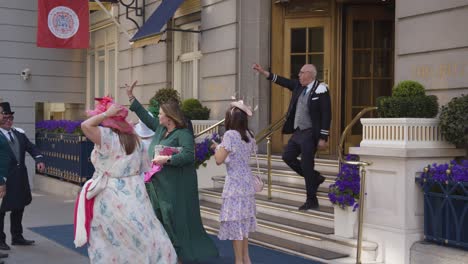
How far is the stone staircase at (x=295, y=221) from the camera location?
315 inches

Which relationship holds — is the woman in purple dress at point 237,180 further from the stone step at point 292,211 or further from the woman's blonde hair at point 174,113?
the stone step at point 292,211

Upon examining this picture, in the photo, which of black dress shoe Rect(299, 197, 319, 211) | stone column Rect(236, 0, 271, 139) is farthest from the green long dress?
stone column Rect(236, 0, 271, 139)

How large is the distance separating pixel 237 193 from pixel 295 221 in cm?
213

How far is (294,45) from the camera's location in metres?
12.8

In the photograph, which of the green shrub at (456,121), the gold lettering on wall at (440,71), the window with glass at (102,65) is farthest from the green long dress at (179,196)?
the window with glass at (102,65)

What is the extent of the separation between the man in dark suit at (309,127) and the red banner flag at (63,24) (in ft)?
30.5

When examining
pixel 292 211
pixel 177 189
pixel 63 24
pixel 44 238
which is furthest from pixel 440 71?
pixel 63 24

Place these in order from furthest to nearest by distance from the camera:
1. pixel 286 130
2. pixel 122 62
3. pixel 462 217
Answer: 1. pixel 122 62
2. pixel 286 130
3. pixel 462 217

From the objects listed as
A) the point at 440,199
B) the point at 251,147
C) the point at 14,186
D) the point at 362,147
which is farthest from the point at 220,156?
the point at 14,186

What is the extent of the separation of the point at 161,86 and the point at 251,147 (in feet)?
28.6

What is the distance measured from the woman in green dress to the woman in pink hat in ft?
4.51

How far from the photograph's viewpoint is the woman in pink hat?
5691 mm

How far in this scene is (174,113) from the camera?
24.1 feet

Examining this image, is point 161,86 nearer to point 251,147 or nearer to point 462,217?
Answer: point 251,147
